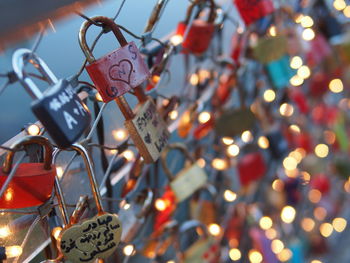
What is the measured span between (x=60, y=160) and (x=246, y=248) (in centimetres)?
88

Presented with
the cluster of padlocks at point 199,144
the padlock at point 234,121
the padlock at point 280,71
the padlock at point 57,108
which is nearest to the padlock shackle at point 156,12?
the cluster of padlocks at point 199,144

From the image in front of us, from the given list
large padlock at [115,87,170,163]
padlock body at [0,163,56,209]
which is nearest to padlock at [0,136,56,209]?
padlock body at [0,163,56,209]

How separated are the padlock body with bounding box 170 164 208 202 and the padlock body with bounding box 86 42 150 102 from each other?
1.03 ft

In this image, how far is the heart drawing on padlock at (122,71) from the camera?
49 centimetres

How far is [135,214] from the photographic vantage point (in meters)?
0.78

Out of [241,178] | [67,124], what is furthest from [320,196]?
[67,124]

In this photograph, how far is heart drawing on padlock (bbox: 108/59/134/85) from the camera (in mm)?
490

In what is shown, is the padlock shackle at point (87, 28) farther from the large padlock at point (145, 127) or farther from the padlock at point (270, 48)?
the padlock at point (270, 48)

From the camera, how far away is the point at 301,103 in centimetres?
136

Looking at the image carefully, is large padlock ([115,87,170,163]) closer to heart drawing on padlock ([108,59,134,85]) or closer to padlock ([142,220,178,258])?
heart drawing on padlock ([108,59,134,85])

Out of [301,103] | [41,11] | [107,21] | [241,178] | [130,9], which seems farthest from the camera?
[301,103]

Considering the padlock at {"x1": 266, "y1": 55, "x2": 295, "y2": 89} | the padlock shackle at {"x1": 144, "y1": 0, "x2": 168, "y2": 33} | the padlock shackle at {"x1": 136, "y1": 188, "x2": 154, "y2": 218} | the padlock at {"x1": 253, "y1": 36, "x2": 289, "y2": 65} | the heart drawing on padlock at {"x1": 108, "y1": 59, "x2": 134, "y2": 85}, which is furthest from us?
the padlock at {"x1": 266, "y1": 55, "x2": 295, "y2": 89}

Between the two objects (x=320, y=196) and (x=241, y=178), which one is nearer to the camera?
(x=241, y=178)

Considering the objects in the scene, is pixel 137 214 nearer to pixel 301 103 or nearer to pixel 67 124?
pixel 67 124
